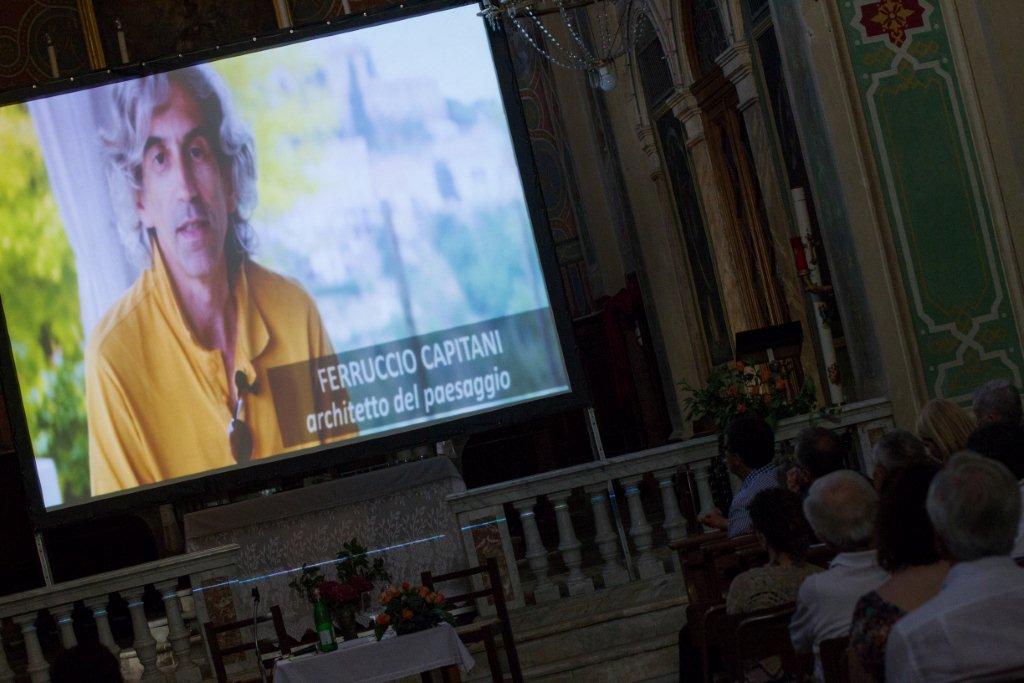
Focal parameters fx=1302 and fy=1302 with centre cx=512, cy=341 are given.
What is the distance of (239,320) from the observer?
7.43 m

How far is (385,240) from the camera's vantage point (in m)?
7.43

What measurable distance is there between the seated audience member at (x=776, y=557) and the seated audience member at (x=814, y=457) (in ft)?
2.15

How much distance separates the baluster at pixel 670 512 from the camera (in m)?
6.71

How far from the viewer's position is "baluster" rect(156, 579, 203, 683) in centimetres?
641

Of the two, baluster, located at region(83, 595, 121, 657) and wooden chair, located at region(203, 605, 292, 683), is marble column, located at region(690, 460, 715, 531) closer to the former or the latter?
wooden chair, located at region(203, 605, 292, 683)

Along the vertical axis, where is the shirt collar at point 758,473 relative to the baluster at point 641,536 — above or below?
above

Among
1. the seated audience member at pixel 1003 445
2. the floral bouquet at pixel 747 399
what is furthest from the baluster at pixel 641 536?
the seated audience member at pixel 1003 445

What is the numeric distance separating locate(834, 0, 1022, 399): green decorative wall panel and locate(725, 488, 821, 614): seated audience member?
12.2ft

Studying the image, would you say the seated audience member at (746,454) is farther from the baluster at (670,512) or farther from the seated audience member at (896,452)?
the baluster at (670,512)

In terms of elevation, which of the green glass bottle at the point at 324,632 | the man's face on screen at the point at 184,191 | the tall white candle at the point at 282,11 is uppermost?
the tall white candle at the point at 282,11

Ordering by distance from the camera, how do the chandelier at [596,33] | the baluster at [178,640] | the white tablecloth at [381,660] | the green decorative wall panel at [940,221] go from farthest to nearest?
the chandelier at [596,33]
the green decorative wall panel at [940,221]
the baluster at [178,640]
the white tablecloth at [381,660]

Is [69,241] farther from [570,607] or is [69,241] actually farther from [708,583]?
[708,583]

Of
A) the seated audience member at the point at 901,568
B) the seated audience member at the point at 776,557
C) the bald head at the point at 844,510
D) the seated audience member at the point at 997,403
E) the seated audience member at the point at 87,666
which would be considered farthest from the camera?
the seated audience member at the point at 997,403

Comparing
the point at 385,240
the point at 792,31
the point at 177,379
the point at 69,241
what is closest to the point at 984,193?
the point at 792,31
